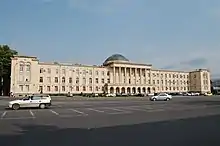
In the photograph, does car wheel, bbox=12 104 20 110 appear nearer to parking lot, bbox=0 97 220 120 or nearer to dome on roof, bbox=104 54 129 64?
parking lot, bbox=0 97 220 120

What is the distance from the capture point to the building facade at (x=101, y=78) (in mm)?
89938

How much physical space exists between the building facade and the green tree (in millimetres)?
2050

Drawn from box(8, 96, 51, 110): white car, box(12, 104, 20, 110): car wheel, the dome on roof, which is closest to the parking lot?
box(8, 96, 51, 110): white car

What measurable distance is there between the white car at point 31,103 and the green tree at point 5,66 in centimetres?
5951

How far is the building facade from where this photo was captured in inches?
3541

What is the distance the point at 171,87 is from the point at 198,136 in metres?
126

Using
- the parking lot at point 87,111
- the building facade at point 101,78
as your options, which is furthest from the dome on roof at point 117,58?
the parking lot at point 87,111

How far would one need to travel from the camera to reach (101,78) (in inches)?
4434

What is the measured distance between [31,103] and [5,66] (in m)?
65.4

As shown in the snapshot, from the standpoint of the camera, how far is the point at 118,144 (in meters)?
8.02

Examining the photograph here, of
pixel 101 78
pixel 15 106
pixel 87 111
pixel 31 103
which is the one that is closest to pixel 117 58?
pixel 101 78

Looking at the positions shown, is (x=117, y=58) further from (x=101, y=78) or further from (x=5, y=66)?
(x=5, y=66)

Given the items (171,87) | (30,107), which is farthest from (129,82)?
(30,107)

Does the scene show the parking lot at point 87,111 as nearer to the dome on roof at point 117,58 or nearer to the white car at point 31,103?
the white car at point 31,103
